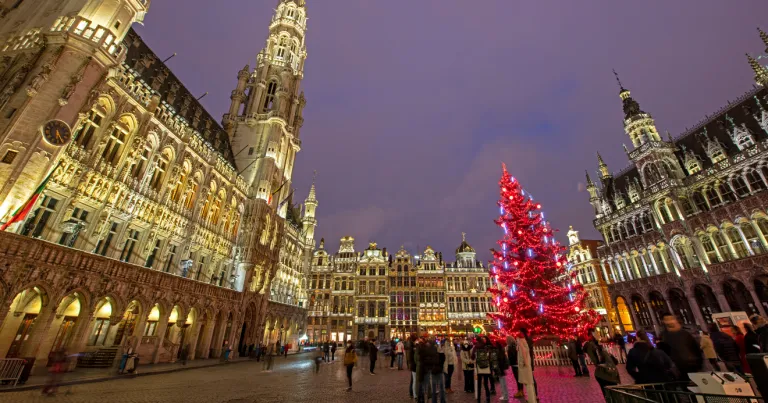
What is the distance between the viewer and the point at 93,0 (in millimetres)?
17984

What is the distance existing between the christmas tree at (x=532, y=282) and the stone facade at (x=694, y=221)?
70.1 ft

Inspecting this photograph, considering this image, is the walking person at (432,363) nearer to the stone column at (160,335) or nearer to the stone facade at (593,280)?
the stone column at (160,335)

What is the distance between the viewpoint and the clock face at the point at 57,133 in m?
14.6

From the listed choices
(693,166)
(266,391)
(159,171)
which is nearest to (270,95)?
(159,171)

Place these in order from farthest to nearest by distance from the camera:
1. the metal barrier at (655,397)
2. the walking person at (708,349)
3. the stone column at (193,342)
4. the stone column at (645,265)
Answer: the stone column at (645,265), the stone column at (193,342), the walking person at (708,349), the metal barrier at (655,397)

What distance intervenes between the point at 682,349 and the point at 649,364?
2.92ft

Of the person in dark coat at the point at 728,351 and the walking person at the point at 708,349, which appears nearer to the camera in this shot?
the walking person at the point at 708,349

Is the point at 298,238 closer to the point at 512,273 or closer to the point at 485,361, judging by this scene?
the point at 512,273

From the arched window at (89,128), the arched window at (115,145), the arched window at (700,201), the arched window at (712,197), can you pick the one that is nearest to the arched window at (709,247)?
the arched window at (700,201)

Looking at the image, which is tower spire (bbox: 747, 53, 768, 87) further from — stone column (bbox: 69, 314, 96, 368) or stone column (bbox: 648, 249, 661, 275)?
stone column (bbox: 69, 314, 96, 368)

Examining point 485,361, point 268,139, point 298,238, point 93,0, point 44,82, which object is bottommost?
point 485,361

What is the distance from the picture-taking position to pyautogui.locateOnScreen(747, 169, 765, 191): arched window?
88.6 ft

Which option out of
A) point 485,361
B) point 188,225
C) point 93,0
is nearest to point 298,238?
point 188,225

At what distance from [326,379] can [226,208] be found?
21.7 metres
